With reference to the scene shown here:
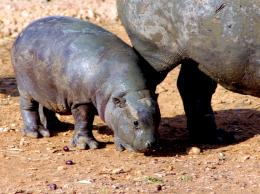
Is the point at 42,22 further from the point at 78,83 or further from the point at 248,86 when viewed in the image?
the point at 248,86

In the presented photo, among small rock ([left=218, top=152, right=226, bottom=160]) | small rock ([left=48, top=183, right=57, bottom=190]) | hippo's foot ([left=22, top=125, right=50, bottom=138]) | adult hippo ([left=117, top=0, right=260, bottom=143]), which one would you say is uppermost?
adult hippo ([left=117, top=0, right=260, bottom=143])

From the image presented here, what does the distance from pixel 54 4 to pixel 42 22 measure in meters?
4.63

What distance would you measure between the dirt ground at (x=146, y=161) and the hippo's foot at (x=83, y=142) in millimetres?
76

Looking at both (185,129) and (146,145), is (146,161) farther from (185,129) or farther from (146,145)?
(185,129)

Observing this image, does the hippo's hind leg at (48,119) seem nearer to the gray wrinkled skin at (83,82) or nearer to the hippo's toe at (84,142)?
the gray wrinkled skin at (83,82)

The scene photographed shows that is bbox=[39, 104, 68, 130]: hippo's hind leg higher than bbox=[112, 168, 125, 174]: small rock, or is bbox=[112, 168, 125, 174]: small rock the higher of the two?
bbox=[112, 168, 125, 174]: small rock

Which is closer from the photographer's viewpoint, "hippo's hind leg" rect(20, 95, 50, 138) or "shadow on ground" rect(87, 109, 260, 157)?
"shadow on ground" rect(87, 109, 260, 157)

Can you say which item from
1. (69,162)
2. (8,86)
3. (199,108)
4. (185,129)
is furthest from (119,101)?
(8,86)

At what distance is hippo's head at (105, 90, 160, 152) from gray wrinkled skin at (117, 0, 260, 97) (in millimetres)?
404

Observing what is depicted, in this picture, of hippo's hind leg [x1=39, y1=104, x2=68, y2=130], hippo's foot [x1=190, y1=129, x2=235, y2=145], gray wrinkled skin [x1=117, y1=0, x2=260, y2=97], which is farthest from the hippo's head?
hippo's hind leg [x1=39, y1=104, x2=68, y2=130]

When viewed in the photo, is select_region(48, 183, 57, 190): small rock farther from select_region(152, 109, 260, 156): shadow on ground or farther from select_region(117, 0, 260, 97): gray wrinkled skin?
select_region(117, 0, 260, 97): gray wrinkled skin

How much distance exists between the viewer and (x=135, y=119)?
20.1 ft

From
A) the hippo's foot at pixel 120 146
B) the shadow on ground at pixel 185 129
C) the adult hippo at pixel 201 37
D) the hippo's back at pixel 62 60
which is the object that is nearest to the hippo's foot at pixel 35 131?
the hippo's back at pixel 62 60

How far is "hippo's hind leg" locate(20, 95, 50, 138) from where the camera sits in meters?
7.07
